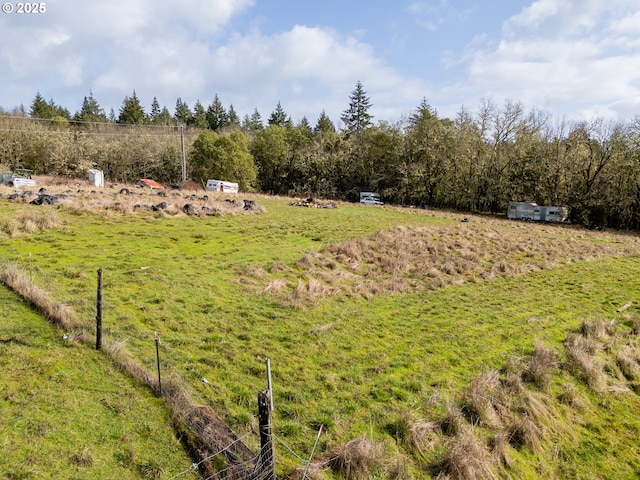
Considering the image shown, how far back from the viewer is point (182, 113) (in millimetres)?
102812

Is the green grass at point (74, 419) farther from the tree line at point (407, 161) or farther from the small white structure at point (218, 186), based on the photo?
the tree line at point (407, 161)

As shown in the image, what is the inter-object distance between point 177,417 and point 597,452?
7868 millimetres

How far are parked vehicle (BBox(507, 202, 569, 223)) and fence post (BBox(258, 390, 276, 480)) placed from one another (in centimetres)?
4353

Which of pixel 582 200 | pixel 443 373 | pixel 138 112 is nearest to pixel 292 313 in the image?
pixel 443 373

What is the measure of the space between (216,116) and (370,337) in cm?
10073

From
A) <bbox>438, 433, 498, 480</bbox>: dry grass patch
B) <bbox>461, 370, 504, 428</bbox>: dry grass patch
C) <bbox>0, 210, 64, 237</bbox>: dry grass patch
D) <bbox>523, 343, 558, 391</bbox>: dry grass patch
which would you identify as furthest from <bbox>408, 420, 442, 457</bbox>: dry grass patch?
<bbox>0, 210, 64, 237</bbox>: dry grass patch

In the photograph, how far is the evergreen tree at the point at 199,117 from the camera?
300 ft

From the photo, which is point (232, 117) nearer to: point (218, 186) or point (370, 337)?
point (218, 186)

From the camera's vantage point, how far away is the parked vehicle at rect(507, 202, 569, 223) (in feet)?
132

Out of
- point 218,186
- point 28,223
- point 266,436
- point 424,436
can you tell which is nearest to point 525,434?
point 424,436

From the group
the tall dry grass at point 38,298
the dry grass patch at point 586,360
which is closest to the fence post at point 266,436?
the tall dry grass at point 38,298

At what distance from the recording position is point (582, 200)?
1604 inches

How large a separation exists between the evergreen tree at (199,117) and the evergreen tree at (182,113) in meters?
2.91

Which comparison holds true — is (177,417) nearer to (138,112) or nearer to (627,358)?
(627,358)
